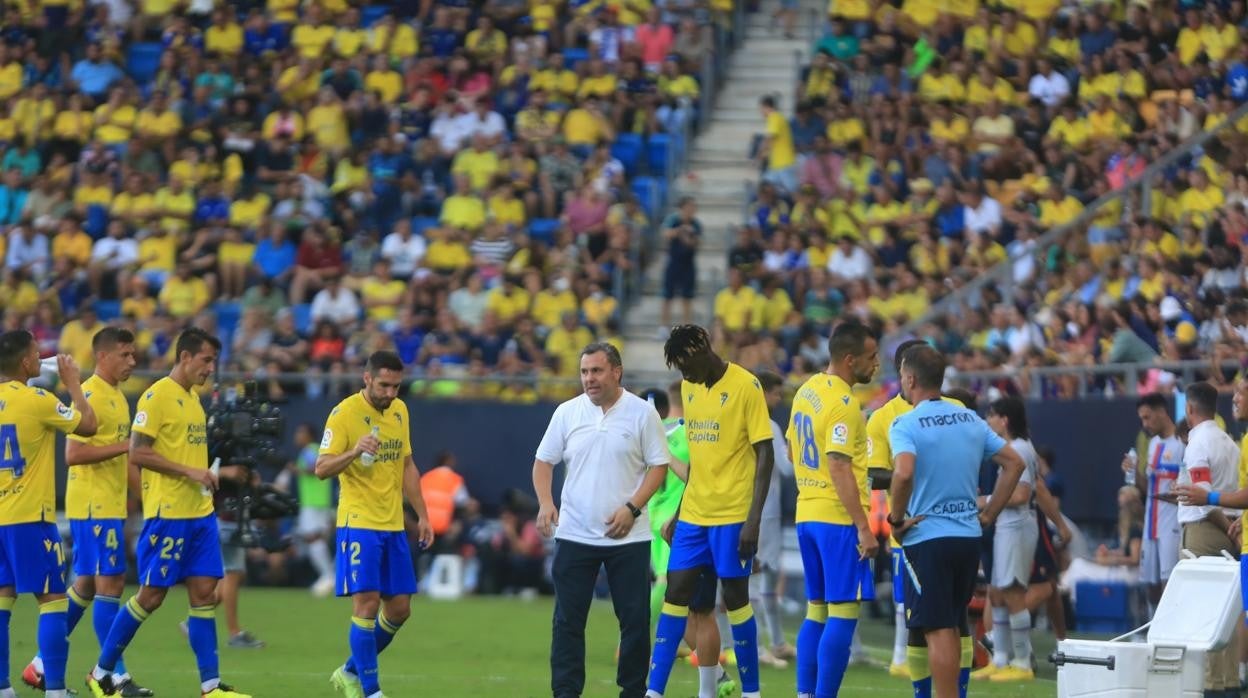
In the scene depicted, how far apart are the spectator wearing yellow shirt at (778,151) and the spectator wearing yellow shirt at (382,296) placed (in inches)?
199

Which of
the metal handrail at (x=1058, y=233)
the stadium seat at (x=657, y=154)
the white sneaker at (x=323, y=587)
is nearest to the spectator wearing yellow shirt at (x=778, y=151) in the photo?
the stadium seat at (x=657, y=154)

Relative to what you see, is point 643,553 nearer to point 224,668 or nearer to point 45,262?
point 224,668

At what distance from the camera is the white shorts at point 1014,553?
14703 millimetres

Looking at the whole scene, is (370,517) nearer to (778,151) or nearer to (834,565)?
(834,565)

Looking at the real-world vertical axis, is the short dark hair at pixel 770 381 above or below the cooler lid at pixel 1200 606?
above

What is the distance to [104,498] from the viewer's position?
1277cm

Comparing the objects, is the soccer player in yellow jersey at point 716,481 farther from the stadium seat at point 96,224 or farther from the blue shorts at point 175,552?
the stadium seat at point 96,224

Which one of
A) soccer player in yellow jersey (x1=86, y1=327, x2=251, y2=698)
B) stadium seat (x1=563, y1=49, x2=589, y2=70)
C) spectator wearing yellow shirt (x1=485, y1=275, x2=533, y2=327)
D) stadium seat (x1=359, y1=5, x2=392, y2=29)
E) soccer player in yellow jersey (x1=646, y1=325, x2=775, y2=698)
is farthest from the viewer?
stadium seat (x1=359, y1=5, x2=392, y2=29)

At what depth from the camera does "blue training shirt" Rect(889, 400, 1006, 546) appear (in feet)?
34.4

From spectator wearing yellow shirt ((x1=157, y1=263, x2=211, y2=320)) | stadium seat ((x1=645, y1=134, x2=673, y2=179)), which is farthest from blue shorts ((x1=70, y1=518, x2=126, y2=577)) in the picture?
stadium seat ((x1=645, y1=134, x2=673, y2=179))

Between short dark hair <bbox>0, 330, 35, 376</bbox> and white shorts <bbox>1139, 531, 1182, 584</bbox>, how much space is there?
26.4 feet

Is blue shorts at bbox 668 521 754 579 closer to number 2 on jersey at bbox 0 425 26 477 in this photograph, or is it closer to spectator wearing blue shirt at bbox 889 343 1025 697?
spectator wearing blue shirt at bbox 889 343 1025 697

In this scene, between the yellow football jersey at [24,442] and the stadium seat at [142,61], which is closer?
the yellow football jersey at [24,442]

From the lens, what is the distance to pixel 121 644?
39.8 feet
